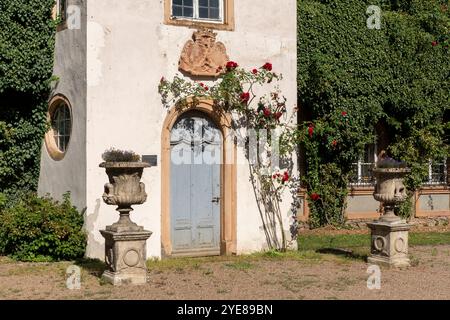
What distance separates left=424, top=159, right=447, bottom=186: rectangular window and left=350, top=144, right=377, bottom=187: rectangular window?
179 centimetres

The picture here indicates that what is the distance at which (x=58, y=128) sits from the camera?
11.2m

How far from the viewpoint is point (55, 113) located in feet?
37.1

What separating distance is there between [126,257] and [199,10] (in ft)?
16.1

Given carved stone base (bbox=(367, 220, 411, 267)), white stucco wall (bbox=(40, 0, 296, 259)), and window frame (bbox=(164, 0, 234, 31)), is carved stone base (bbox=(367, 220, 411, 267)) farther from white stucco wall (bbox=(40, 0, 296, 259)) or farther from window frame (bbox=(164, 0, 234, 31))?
window frame (bbox=(164, 0, 234, 31))

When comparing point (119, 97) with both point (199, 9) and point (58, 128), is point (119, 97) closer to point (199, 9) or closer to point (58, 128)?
point (58, 128)

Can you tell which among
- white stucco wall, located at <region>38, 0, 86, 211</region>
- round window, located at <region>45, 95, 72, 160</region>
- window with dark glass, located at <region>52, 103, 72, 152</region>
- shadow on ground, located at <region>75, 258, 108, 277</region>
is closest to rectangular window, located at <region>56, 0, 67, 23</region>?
white stucco wall, located at <region>38, 0, 86, 211</region>

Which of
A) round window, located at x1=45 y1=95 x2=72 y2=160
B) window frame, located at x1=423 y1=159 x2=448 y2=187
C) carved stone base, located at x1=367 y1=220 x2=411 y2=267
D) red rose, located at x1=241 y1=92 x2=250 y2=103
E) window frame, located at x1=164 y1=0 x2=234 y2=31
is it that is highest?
window frame, located at x1=164 y1=0 x2=234 y2=31

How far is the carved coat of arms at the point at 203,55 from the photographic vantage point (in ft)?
34.9

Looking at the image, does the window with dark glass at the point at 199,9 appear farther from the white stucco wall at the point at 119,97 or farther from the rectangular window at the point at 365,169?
the rectangular window at the point at 365,169

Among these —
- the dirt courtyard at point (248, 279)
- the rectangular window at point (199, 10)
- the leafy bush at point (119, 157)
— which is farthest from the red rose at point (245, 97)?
the leafy bush at point (119, 157)

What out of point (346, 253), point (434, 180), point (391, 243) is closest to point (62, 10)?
point (346, 253)

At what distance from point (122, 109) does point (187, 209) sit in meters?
2.07

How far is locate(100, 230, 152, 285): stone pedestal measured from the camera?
8.09 m

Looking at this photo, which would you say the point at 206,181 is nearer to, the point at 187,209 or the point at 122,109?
the point at 187,209
